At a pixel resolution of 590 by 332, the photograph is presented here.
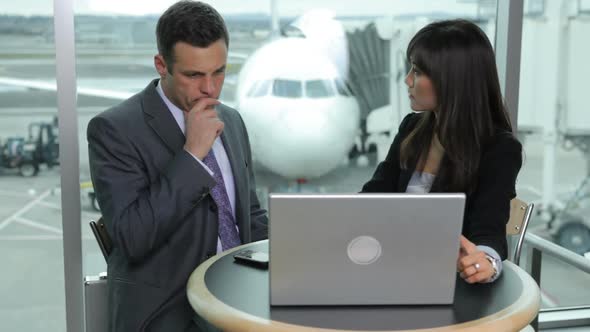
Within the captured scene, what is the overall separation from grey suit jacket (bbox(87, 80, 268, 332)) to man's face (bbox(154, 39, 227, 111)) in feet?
0.27

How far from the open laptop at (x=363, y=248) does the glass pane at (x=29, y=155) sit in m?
1.19

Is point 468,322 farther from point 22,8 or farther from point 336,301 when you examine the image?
point 22,8

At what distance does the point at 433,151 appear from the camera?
165cm

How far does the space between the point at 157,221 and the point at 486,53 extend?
851 mm

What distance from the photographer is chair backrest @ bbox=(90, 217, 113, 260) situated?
5.13 ft

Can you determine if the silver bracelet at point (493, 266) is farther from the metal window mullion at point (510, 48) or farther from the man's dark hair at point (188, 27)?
the metal window mullion at point (510, 48)

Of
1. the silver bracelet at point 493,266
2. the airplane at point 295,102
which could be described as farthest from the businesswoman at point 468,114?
the airplane at point 295,102

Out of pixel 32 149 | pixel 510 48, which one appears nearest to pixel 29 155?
pixel 32 149

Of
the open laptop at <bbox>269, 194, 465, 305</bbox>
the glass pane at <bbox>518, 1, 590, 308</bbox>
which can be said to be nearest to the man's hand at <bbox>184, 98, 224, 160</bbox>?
the open laptop at <bbox>269, 194, 465, 305</bbox>

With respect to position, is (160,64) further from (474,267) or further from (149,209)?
(474,267)

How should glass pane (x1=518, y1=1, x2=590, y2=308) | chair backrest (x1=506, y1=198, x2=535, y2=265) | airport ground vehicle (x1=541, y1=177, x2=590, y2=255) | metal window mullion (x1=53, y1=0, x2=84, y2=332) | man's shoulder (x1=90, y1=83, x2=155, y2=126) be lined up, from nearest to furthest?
man's shoulder (x1=90, y1=83, x2=155, y2=126) < chair backrest (x1=506, y1=198, x2=535, y2=265) < metal window mullion (x1=53, y1=0, x2=84, y2=332) < glass pane (x1=518, y1=1, x2=590, y2=308) < airport ground vehicle (x1=541, y1=177, x2=590, y2=255)

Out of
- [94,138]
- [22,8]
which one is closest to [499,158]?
[94,138]

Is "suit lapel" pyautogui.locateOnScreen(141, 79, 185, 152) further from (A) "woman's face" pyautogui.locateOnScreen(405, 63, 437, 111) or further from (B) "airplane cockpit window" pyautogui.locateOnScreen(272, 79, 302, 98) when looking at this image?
(B) "airplane cockpit window" pyautogui.locateOnScreen(272, 79, 302, 98)

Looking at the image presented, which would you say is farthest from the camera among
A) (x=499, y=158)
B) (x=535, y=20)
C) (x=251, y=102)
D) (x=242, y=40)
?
(x=242, y=40)
